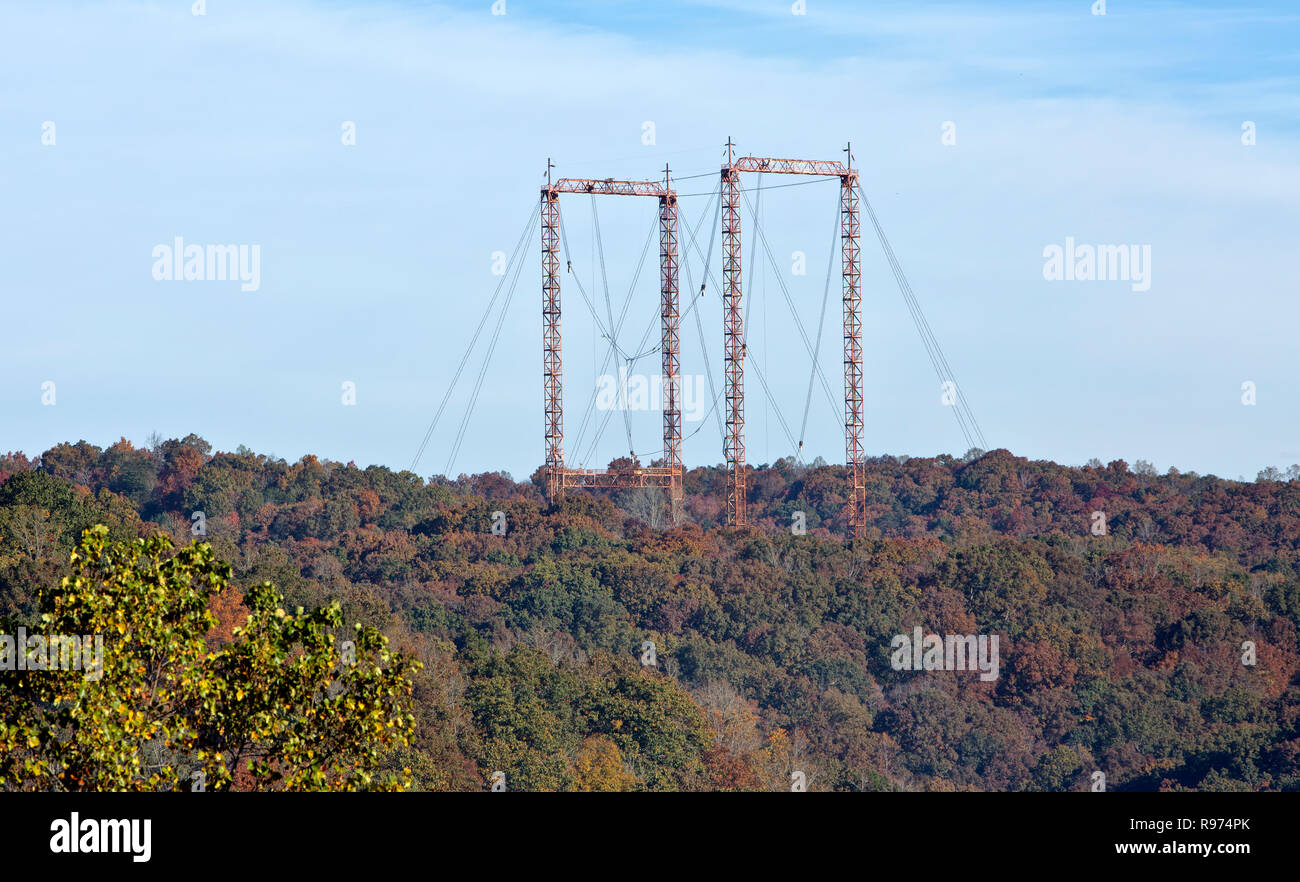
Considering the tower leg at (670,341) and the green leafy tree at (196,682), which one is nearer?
the green leafy tree at (196,682)

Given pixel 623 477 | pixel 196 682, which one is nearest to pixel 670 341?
pixel 623 477

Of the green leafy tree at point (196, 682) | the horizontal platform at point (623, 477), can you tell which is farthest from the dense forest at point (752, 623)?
the green leafy tree at point (196, 682)

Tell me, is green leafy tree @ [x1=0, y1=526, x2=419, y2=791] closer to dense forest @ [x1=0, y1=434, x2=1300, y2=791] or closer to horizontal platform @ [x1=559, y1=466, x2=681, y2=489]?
dense forest @ [x1=0, y1=434, x2=1300, y2=791]

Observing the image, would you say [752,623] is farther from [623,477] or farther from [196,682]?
[196,682]

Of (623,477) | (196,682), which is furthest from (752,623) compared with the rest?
(196,682)

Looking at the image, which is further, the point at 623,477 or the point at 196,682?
the point at 623,477

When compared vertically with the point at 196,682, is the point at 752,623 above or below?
below

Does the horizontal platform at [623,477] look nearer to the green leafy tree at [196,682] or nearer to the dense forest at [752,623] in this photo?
the dense forest at [752,623]
